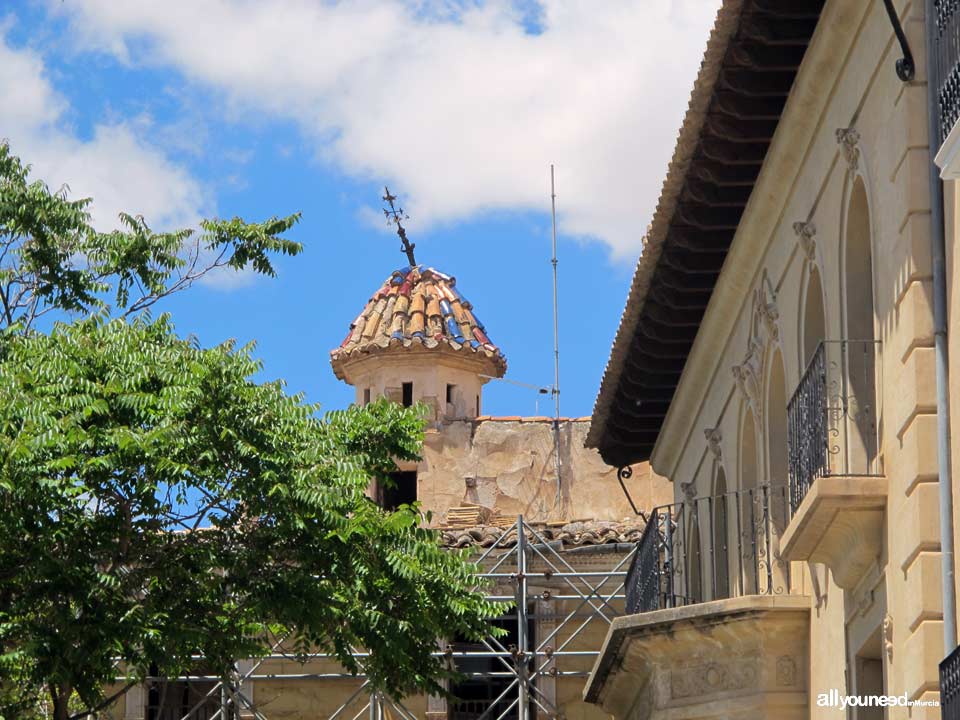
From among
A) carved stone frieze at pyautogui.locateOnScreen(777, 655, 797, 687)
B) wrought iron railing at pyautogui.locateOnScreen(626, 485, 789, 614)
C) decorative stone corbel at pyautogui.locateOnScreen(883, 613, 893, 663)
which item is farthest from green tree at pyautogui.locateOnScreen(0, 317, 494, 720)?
decorative stone corbel at pyautogui.locateOnScreen(883, 613, 893, 663)

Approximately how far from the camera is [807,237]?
15016 millimetres

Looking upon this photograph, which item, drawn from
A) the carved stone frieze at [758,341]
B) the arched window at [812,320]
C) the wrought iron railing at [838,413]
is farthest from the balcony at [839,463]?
the carved stone frieze at [758,341]

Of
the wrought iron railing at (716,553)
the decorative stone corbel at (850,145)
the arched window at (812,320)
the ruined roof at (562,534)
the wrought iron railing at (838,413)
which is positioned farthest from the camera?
the ruined roof at (562,534)

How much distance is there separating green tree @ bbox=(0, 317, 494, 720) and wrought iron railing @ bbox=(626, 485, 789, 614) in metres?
2.03

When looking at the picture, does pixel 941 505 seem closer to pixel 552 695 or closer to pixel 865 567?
pixel 865 567

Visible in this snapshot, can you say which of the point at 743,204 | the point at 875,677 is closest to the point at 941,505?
the point at 875,677

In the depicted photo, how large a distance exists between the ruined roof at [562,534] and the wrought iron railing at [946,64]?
20711 millimetres

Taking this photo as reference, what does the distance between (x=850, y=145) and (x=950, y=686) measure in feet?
13.9

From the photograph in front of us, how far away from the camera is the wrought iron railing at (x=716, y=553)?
16.9 metres

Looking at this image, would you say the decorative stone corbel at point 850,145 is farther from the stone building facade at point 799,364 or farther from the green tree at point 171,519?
the green tree at point 171,519

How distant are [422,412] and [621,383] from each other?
2.19m

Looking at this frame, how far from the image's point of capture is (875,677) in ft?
45.1

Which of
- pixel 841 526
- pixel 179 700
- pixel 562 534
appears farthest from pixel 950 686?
pixel 179 700

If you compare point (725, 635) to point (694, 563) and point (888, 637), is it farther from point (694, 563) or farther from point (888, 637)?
point (694, 563)
